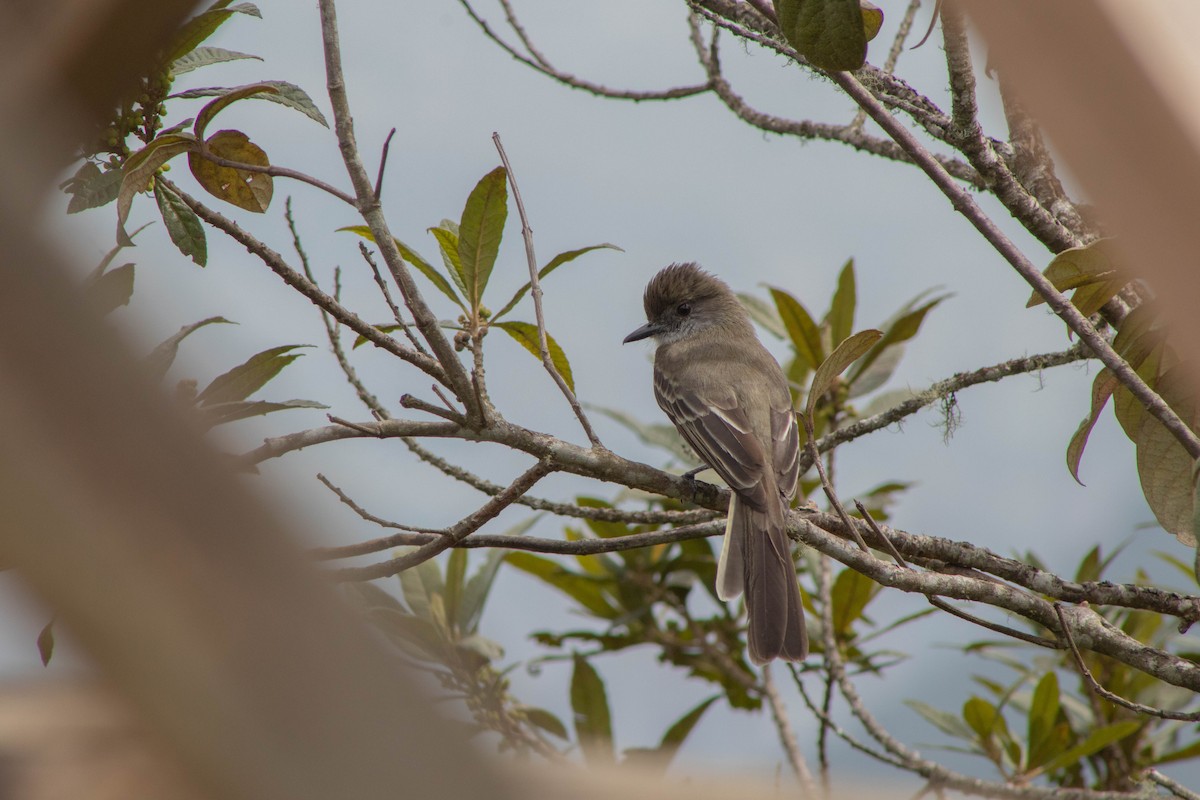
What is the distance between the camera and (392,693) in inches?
28.5

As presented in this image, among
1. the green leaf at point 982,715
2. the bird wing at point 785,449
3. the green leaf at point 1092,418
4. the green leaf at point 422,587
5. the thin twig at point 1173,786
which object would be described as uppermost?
the green leaf at point 422,587

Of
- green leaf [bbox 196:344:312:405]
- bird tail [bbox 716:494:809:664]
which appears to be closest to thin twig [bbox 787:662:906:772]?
bird tail [bbox 716:494:809:664]

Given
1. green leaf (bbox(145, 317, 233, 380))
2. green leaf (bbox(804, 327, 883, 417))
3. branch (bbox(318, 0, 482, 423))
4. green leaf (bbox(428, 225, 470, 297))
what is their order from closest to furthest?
green leaf (bbox(145, 317, 233, 380)) < branch (bbox(318, 0, 482, 423)) < green leaf (bbox(804, 327, 883, 417)) < green leaf (bbox(428, 225, 470, 297))

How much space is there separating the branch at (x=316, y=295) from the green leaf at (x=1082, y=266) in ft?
5.12

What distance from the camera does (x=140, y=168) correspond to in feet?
→ 7.85

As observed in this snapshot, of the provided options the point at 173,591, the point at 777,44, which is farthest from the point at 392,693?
the point at 777,44

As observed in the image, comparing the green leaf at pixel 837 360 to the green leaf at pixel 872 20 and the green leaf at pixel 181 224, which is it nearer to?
the green leaf at pixel 872 20

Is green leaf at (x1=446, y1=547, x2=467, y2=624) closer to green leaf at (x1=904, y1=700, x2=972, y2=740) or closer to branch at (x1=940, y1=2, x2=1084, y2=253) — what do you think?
green leaf at (x1=904, y1=700, x2=972, y2=740)

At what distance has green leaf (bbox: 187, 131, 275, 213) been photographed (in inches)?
108

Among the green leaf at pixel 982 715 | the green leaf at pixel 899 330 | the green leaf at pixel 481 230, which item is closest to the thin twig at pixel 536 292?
the green leaf at pixel 481 230

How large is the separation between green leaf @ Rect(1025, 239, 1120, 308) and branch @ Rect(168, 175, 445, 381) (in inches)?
61.4

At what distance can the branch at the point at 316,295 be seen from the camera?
2.43m

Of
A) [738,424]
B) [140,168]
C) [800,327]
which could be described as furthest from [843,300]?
[140,168]

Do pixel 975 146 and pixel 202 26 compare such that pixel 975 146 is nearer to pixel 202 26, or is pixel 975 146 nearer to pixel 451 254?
pixel 451 254
